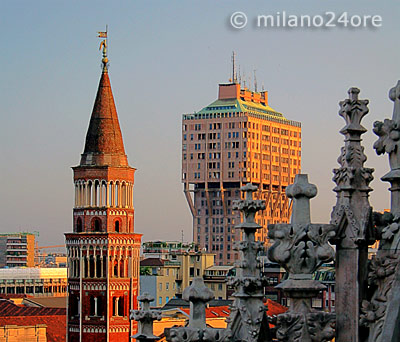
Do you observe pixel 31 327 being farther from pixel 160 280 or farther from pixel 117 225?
pixel 160 280

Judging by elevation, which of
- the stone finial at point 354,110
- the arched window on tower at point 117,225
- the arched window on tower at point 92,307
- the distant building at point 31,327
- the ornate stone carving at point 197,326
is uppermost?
the arched window on tower at point 117,225

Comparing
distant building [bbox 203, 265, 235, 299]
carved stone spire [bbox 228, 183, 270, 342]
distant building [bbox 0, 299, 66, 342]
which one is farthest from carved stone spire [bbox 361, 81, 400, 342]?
distant building [bbox 203, 265, 235, 299]

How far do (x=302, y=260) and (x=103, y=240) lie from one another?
64864mm

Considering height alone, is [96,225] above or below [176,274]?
above

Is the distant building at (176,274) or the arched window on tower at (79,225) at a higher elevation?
the arched window on tower at (79,225)

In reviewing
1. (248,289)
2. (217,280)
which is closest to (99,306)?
(217,280)

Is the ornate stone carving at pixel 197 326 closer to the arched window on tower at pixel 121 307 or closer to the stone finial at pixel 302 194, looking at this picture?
the stone finial at pixel 302 194

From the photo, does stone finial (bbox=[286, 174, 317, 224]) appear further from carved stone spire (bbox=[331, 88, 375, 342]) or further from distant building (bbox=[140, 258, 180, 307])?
distant building (bbox=[140, 258, 180, 307])

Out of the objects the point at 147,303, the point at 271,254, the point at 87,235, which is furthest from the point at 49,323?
the point at 271,254

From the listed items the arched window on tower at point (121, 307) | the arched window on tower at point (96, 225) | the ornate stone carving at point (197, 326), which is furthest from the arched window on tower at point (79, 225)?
the ornate stone carving at point (197, 326)

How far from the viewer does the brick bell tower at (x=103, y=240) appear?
229ft

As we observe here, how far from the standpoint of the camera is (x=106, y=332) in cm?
6894

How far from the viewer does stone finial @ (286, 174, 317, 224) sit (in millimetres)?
7891

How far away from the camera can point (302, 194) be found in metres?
7.98
